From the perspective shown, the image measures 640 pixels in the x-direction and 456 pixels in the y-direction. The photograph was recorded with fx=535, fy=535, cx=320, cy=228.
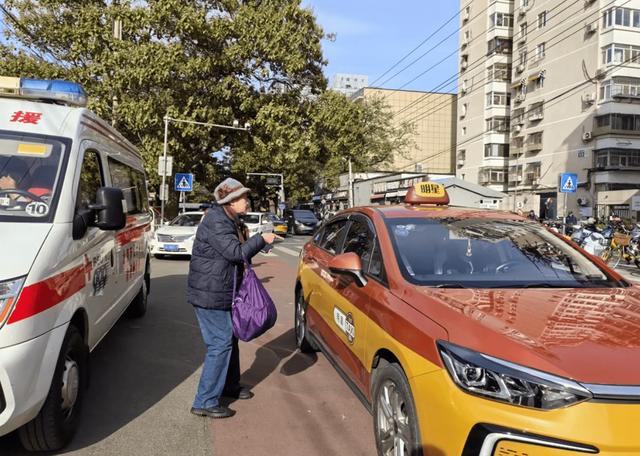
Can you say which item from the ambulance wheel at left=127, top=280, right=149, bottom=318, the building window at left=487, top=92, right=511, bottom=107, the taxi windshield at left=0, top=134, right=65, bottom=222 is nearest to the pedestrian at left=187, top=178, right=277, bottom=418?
the taxi windshield at left=0, top=134, right=65, bottom=222

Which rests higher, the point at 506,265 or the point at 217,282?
the point at 506,265

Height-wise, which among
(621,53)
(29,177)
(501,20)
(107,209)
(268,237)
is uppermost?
(501,20)

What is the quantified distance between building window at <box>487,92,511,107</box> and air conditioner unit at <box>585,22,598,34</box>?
11980 millimetres

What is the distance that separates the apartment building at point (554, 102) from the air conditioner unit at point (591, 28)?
160 millimetres

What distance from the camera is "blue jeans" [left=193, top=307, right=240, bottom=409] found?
3.85 metres

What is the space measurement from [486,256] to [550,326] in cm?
118

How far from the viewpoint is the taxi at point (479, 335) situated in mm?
2086

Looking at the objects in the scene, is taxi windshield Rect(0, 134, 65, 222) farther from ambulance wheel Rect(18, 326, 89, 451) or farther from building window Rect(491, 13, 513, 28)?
building window Rect(491, 13, 513, 28)

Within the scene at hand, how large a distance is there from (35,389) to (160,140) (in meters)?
23.1

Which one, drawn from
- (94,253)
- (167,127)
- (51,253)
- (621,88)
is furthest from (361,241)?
(621,88)

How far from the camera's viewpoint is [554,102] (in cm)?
4416

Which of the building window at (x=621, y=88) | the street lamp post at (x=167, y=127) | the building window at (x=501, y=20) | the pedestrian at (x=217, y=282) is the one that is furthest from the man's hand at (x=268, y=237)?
the building window at (x=501, y=20)

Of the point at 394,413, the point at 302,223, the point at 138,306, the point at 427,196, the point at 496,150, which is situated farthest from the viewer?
the point at 496,150

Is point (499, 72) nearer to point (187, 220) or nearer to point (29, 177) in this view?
point (187, 220)
